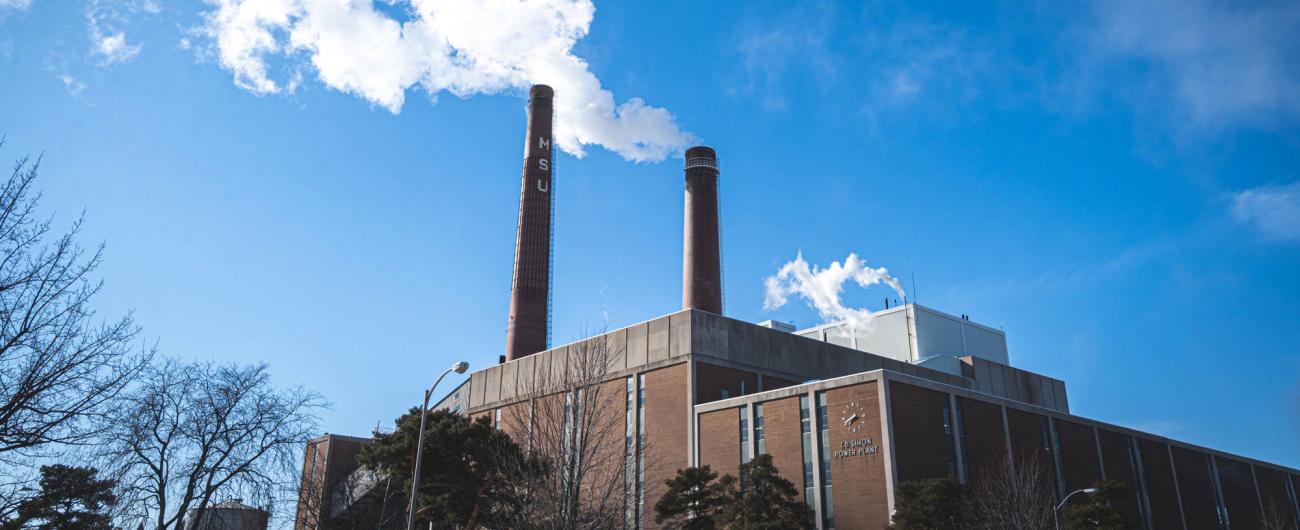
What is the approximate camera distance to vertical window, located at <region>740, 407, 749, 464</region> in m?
45.6

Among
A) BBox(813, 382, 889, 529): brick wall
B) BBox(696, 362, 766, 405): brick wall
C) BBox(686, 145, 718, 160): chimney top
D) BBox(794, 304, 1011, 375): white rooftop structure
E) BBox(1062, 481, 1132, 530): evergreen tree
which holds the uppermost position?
BBox(686, 145, 718, 160): chimney top

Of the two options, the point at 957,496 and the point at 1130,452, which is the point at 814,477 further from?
the point at 1130,452


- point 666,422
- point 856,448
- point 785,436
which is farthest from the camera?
point 666,422

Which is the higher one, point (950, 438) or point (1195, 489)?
point (950, 438)

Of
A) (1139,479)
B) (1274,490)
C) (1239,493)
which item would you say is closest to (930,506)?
(1139,479)

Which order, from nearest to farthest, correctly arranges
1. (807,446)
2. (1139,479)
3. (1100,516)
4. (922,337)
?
(1100,516) → (807,446) → (1139,479) → (922,337)

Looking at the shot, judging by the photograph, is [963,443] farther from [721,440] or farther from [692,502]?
[692,502]

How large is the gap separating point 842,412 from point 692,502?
9281 mm

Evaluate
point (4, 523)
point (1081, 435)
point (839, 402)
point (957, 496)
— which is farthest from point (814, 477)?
point (4, 523)

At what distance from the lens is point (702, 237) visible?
217 feet

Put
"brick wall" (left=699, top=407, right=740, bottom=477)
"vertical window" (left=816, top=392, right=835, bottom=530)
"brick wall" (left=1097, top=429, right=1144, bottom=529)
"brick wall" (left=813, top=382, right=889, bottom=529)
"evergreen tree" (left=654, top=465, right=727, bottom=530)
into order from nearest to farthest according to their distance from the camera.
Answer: "evergreen tree" (left=654, top=465, right=727, bottom=530)
"brick wall" (left=813, top=382, right=889, bottom=529)
"vertical window" (left=816, top=392, right=835, bottom=530)
"brick wall" (left=699, top=407, right=740, bottom=477)
"brick wall" (left=1097, top=429, right=1144, bottom=529)

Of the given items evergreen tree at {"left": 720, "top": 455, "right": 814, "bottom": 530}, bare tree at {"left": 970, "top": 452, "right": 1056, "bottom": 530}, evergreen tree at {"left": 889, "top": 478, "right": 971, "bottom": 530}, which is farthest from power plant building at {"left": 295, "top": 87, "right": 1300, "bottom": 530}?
evergreen tree at {"left": 720, "top": 455, "right": 814, "bottom": 530}

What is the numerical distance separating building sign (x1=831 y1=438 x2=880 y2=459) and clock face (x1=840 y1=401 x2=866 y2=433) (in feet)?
2.03

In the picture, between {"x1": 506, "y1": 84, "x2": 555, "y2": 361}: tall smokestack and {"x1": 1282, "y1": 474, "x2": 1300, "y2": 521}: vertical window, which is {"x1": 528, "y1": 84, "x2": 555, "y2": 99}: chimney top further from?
{"x1": 1282, "y1": 474, "x2": 1300, "y2": 521}: vertical window
